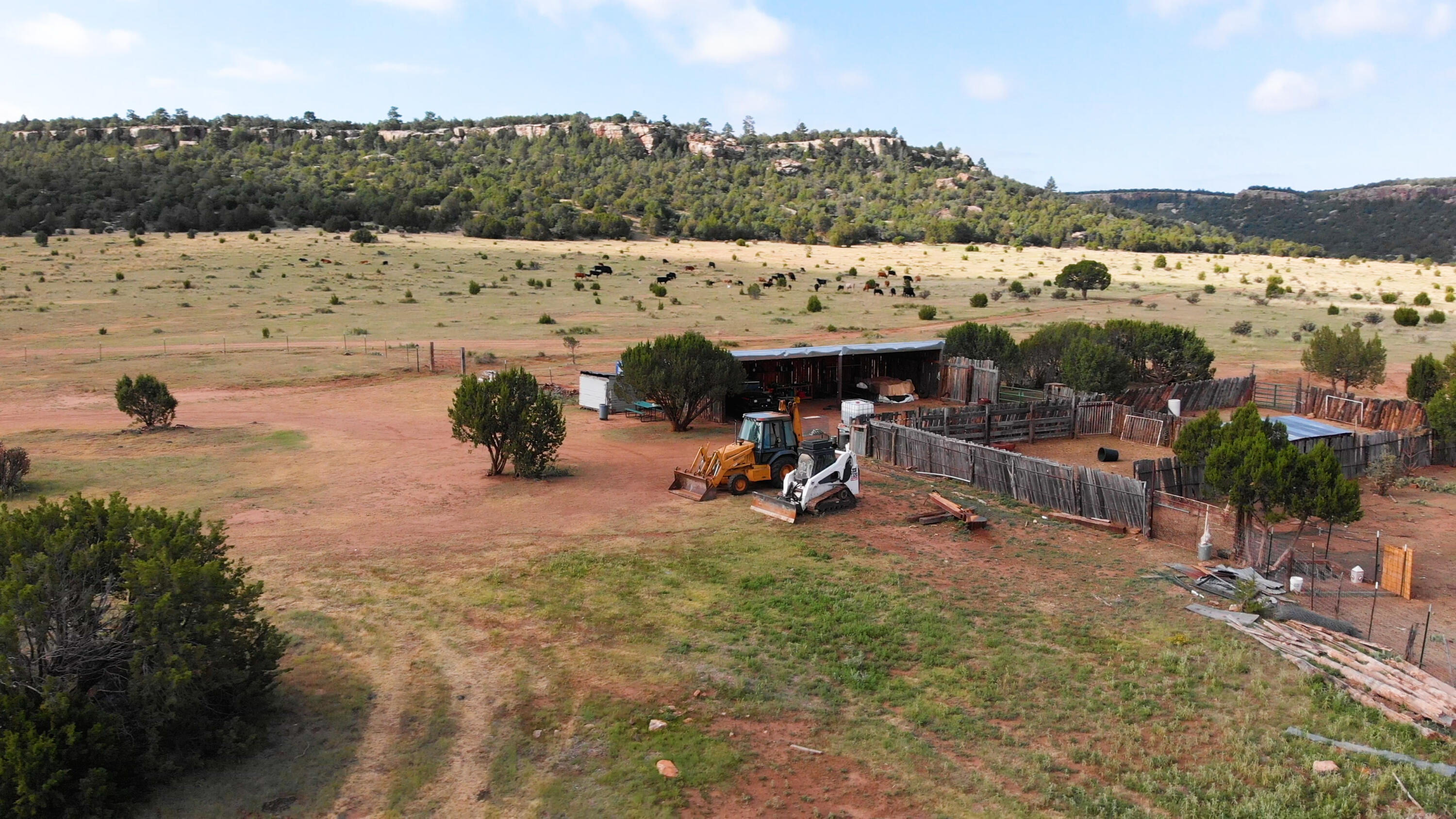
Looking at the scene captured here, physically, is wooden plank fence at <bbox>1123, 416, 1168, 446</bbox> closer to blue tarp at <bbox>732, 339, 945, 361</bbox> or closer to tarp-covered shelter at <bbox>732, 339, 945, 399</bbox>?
tarp-covered shelter at <bbox>732, 339, 945, 399</bbox>

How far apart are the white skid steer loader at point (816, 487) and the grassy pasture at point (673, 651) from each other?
1.64ft

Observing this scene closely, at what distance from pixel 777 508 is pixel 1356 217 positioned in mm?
159761

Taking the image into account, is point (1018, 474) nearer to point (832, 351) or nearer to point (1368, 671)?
point (1368, 671)

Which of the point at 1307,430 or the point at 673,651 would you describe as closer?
the point at 673,651

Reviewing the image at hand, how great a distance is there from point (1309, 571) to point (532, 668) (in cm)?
1179

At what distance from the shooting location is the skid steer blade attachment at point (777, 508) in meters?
17.2

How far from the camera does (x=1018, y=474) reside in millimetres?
18703

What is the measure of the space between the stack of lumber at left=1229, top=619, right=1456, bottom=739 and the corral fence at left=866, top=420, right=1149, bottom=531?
182 inches

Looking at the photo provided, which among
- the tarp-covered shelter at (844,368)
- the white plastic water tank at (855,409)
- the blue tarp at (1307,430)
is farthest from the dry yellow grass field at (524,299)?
the white plastic water tank at (855,409)

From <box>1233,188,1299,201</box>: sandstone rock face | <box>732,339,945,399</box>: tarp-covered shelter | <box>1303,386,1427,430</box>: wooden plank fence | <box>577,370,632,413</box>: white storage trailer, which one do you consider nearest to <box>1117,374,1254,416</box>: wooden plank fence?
<box>1303,386,1427,430</box>: wooden plank fence

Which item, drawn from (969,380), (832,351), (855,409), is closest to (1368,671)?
(855,409)

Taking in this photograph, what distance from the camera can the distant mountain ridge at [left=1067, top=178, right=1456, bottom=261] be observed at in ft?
404

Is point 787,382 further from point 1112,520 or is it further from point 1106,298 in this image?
point 1106,298

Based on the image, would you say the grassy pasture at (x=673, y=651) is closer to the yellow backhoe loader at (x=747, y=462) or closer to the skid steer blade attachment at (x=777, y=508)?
the skid steer blade attachment at (x=777, y=508)
